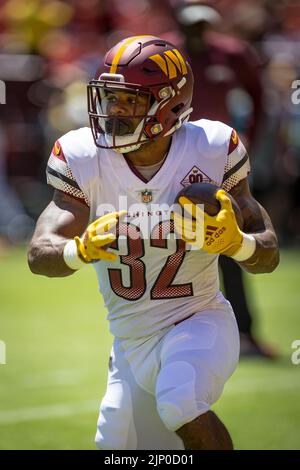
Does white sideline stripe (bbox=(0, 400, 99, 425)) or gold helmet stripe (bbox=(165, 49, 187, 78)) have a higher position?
gold helmet stripe (bbox=(165, 49, 187, 78))

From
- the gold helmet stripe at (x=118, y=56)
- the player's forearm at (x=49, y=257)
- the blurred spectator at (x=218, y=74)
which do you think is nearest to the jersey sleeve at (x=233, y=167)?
the gold helmet stripe at (x=118, y=56)

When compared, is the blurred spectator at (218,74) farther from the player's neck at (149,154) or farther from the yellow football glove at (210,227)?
the yellow football glove at (210,227)

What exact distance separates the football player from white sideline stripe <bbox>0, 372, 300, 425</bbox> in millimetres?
1561

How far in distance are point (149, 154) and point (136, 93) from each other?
278mm

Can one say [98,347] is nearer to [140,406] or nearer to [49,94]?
[140,406]

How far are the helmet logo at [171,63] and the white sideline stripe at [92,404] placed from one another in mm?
2270

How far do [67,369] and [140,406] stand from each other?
2.74 meters

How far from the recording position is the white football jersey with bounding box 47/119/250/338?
3.65 meters

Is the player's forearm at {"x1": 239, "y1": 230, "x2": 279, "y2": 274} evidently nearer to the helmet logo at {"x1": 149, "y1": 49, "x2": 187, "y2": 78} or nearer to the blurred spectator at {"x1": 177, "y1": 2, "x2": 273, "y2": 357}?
the helmet logo at {"x1": 149, "y1": 49, "x2": 187, "y2": 78}

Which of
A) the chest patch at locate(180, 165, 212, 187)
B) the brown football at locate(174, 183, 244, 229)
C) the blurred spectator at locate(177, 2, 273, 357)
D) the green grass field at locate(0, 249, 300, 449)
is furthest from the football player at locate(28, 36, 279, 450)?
the blurred spectator at locate(177, 2, 273, 357)

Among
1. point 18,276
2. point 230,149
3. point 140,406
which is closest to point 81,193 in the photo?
point 230,149

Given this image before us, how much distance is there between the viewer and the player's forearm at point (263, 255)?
3482 millimetres

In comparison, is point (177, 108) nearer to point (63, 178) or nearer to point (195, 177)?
point (195, 177)

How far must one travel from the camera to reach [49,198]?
11.9 metres
